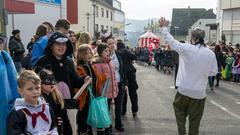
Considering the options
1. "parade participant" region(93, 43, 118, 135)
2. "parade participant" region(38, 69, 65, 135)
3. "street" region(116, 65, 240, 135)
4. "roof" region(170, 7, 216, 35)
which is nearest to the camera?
"parade participant" region(38, 69, 65, 135)

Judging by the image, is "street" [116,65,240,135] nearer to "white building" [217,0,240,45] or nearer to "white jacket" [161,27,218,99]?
"white jacket" [161,27,218,99]

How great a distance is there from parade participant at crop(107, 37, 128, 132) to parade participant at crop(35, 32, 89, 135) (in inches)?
87.7

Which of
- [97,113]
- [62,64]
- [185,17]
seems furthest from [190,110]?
[185,17]

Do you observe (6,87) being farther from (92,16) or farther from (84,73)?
(92,16)

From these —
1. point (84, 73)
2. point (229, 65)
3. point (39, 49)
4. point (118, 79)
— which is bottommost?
point (229, 65)

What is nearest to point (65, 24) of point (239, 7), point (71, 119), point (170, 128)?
point (71, 119)

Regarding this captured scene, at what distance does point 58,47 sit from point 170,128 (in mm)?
3732

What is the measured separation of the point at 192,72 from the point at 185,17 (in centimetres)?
6871

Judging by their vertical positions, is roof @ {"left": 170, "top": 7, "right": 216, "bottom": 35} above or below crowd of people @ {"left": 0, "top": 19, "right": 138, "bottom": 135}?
above

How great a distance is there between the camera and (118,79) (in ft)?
22.7

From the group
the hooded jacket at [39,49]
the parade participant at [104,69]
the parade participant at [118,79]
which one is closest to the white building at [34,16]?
the parade participant at [118,79]

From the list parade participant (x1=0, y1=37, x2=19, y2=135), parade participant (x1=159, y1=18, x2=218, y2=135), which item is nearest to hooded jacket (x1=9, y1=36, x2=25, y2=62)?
parade participant (x1=159, y1=18, x2=218, y2=135)

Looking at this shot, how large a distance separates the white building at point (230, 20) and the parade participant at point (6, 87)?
30.3 m

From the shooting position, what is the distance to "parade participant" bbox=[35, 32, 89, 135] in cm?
430
